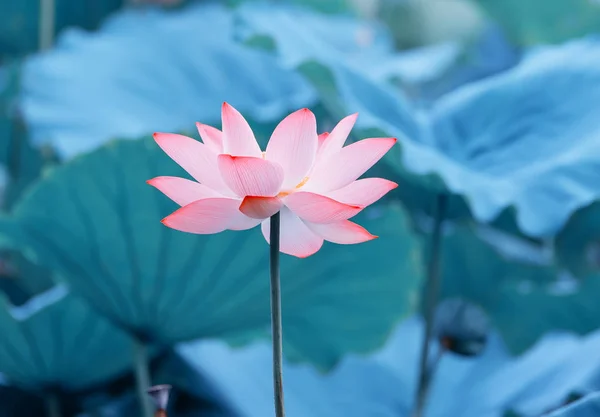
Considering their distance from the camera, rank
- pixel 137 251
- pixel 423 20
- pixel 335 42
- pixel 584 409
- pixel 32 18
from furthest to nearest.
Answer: pixel 423 20 < pixel 335 42 < pixel 32 18 < pixel 137 251 < pixel 584 409

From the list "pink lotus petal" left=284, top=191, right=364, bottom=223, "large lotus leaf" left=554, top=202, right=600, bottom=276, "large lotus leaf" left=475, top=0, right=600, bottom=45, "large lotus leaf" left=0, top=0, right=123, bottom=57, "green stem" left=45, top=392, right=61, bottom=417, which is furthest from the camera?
"large lotus leaf" left=475, top=0, right=600, bottom=45

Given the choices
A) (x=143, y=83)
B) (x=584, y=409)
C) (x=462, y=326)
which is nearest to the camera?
(x=584, y=409)

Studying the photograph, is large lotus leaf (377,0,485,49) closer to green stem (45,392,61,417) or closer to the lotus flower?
green stem (45,392,61,417)

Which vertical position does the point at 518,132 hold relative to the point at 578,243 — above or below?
above

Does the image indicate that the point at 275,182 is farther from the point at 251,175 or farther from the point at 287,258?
the point at 287,258

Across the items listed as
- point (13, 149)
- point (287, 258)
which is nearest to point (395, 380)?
point (287, 258)

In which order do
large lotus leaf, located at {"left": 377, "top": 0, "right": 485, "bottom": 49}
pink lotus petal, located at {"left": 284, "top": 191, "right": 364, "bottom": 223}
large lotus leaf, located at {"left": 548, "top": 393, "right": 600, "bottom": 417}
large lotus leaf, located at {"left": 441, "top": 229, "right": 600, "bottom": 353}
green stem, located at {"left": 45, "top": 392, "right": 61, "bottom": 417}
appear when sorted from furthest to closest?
1. large lotus leaf, located at {"left": 377, "top": 0, "right": 485, "bottom": 49}
2. large lotus leaf, located at {"left": 441, "top": 229, "right": 600, "bottom": 353}
3. green stem, located at {"left": 45, "top": 392, "right": 61, "bottom": 417}
4. large lotus leaf, located at {"left": 548, "top": 393, "right": 600, "bottom": 417}
5. pink lotus petal, located at {"left": 284, "top": 191, "right": 364, "bottom": 223}

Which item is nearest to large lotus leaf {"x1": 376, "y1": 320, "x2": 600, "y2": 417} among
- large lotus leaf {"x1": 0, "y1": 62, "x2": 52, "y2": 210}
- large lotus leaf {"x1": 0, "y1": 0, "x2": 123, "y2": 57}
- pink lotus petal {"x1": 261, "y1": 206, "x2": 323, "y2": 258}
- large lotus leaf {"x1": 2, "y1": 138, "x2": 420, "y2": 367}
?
large lotus leaf {"x1": 2, "y1": 138, "x2": 420, "y2": 367}

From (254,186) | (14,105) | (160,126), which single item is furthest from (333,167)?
(14,105)
